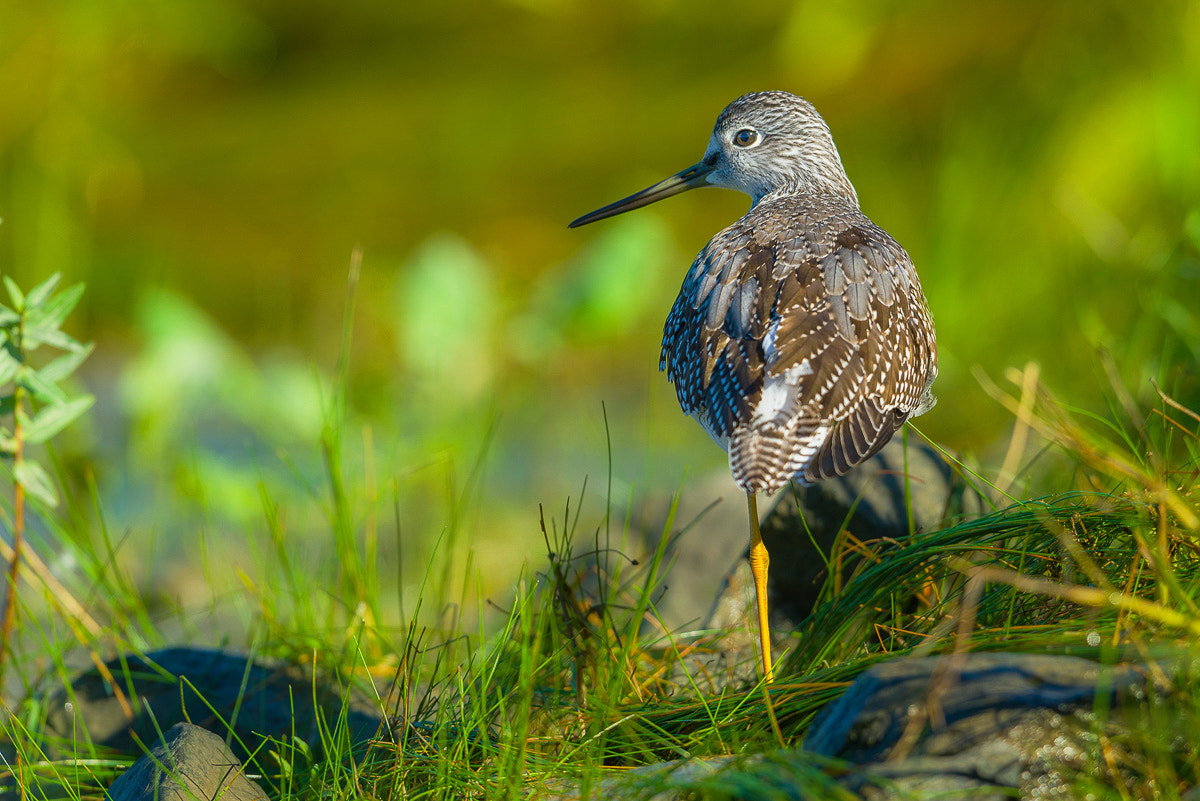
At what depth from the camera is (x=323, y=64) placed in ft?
30.6

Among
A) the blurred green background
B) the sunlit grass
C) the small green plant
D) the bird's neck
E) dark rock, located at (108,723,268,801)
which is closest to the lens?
the sunlit grass

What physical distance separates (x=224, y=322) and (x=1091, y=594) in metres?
8.58

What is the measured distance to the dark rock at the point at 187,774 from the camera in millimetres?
2414

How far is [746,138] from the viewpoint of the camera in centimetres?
425

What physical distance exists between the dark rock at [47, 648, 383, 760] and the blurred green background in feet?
8.33

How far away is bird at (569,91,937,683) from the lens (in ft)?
9.54

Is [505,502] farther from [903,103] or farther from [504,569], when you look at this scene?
[903,103]

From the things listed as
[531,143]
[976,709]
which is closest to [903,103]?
[531,143]

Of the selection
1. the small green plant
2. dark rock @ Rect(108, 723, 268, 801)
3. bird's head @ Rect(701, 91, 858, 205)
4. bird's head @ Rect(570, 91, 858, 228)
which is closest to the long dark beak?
bird's head @ Rect(570, 91, 858, 228)

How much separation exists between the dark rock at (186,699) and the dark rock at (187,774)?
69cm

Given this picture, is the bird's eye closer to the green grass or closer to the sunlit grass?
the green grass

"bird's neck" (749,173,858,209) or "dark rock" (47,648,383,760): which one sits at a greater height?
"bird's neck" (749,173,858,209)

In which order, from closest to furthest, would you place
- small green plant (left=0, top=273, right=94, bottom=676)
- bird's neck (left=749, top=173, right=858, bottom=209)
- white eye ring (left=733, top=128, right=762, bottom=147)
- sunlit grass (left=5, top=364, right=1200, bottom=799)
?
sunlit grass (left=5, top=364, right=1200, bottom=799) → small green plant (left=0, top=273, right=94, bottom=676) → bird's neck (left=749, top=173, right=858, bottom=209) → white eye ring (left=733, top=128, right=762, bottom=147)

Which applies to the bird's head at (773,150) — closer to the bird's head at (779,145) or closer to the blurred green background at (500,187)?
the bird's head at (779,145)
